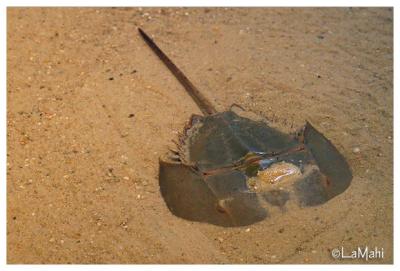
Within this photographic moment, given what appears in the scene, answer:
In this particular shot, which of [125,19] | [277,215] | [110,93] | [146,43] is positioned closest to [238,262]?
[277,215]

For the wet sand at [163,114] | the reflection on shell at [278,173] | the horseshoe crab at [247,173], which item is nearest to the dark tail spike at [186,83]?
the wet sand at [163,114]

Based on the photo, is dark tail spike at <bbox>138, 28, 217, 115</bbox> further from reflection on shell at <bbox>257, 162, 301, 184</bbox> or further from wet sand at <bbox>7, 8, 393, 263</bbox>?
reflection on shell at <bbox>257, 162, 301, 184</bbox>

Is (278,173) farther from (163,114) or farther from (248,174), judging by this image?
(163,114)

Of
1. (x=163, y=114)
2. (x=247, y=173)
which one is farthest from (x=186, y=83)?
(x=247, y=173)

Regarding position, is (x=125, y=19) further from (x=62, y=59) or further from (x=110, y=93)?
(x=110, y=93)

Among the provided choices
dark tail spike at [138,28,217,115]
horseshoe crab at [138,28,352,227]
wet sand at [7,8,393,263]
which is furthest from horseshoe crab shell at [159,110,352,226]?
dark tail spike at [138,28,217,115]

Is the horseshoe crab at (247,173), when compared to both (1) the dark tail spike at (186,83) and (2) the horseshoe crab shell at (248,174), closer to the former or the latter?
(2) the horseshoe crab shell at (248,174)
